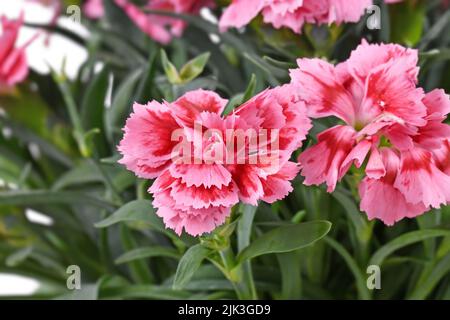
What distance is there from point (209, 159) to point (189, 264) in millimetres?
81

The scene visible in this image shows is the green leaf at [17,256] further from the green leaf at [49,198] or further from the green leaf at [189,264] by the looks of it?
the green leaf at [189,264]

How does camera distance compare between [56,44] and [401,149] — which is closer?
[401,149]

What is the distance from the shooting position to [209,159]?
459mm

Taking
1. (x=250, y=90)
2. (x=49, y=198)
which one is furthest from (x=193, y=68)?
(x=49, y=198)

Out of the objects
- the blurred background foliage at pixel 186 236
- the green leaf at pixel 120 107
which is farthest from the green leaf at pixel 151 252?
the green leaf at pixel 120 107

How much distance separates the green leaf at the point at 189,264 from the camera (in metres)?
0.50

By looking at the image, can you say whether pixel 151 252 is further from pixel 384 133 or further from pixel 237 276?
pixel 384 133

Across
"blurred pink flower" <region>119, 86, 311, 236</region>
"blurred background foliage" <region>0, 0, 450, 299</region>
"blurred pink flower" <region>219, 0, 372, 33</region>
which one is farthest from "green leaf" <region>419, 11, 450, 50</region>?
"blurred pink flower" <region>119, 86, 311, 236</region>

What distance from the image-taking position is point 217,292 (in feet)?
2.08

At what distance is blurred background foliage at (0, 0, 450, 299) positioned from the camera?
1.90ft

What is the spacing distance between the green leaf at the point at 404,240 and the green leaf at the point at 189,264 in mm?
156

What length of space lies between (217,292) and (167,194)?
20cm

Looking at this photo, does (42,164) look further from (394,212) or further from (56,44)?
(394,212)
